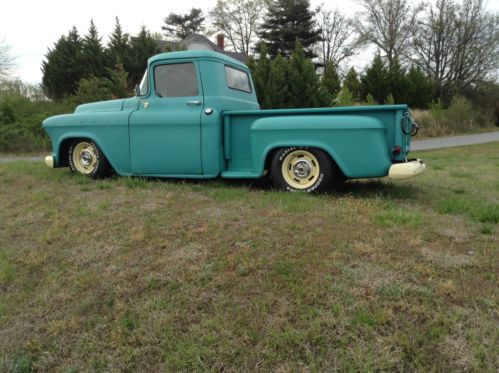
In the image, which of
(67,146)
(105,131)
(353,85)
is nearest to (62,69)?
(353,85)

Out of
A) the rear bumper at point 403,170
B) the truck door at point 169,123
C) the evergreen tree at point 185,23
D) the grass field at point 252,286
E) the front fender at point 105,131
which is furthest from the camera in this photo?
the evergreen tree at point 185,23

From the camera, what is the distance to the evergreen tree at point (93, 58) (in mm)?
25141

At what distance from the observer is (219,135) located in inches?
229

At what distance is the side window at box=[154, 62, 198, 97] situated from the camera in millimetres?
6062

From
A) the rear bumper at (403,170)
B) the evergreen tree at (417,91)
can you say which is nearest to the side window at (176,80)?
the rear bumper at (403,170)

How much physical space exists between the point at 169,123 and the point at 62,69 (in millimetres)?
22679

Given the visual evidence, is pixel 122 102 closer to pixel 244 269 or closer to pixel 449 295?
pixel 244 269

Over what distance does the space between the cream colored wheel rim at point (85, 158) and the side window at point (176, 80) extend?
155 centimetres

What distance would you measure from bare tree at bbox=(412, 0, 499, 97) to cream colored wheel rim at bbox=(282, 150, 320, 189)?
1416 inches

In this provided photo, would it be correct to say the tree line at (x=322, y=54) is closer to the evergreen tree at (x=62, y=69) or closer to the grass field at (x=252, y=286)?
the evergreen tree at (x=62, y=69)

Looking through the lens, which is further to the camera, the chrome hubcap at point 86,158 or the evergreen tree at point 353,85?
the evergreen tree at point 353,85

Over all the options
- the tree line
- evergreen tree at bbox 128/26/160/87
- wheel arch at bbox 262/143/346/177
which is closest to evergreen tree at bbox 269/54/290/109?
the tree line

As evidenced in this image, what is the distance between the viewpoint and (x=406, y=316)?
276 centimetres

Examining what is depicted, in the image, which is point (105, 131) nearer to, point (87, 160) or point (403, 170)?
point (87, 160)
